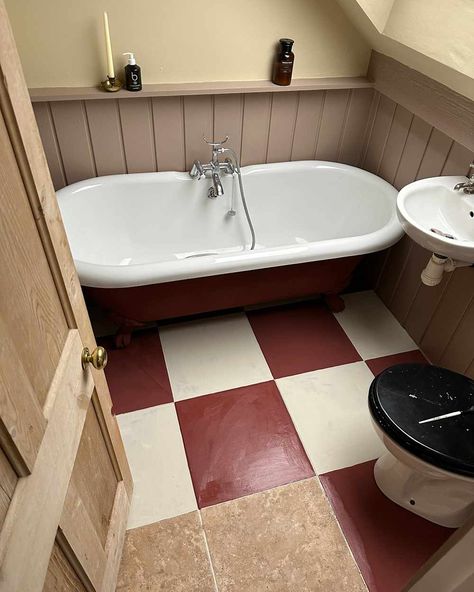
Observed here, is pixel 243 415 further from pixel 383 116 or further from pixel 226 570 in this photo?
pixel 383 116

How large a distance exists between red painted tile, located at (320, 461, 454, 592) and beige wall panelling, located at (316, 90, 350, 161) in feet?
5.10

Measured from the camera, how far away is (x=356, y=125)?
223 centimetres

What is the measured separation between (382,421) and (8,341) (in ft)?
3.50

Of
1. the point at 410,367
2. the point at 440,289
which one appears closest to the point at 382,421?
the point at 410,367

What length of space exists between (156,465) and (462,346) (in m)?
1.29

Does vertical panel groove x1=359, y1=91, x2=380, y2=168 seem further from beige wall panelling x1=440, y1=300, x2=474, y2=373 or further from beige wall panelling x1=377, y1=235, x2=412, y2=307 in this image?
beige wall panelling x1=440, y1=300, x2=474, y2=373

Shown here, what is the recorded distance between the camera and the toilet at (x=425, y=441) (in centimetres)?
123

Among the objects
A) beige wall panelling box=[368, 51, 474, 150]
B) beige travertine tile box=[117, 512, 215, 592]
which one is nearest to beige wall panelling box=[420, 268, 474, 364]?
beige wall panelling box=[368, 51, 474, 150]

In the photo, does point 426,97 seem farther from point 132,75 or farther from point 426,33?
point 132,75

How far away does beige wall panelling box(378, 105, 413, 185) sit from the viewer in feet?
6.43

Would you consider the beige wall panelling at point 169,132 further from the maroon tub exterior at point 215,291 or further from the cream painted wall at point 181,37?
the maroon tub exterior at point 215,291

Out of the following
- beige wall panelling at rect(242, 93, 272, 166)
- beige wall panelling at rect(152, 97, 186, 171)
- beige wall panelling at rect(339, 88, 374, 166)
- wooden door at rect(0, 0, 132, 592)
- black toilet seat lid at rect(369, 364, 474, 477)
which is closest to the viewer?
wooden door at rect(0, 0, 132, 592)

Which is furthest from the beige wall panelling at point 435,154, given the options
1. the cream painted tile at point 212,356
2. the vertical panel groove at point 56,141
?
the vertical panel groove at point 56,141

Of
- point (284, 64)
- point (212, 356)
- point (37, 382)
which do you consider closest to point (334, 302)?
point (212, 356)
